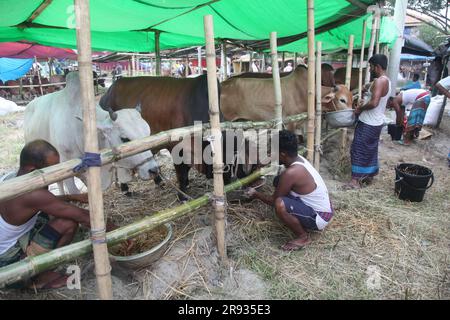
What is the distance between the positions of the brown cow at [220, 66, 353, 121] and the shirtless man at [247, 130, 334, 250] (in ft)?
7.41

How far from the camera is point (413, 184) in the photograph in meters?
4.07

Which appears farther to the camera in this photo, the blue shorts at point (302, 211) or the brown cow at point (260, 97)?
the brown cow at point (260, 97)

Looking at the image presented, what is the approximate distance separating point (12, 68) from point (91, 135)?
18.0 metres

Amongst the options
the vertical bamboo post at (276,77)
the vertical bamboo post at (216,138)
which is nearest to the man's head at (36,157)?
the vertical bamboo post at (216,138)

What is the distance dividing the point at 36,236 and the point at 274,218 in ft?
7.07

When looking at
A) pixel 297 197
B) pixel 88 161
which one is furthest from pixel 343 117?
pixel 88 161

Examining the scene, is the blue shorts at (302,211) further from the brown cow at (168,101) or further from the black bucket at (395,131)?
the black bucket at (395,131)

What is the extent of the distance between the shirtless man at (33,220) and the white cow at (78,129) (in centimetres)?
65

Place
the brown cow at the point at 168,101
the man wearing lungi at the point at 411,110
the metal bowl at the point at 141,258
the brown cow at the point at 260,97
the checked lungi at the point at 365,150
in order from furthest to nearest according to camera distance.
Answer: the man wearing lungi at the point at 411,110, the brown cow at the point at 260,97, the checked lungi at the point at 365,150, the brown cow at the point at 168,101, the metal bowl at the point at 141,258

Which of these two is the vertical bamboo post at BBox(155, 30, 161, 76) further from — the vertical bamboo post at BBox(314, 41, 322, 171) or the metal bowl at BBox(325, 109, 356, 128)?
the metal bowl at BBox(325, 109, 356, 128)

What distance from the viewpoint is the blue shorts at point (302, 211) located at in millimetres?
2961
